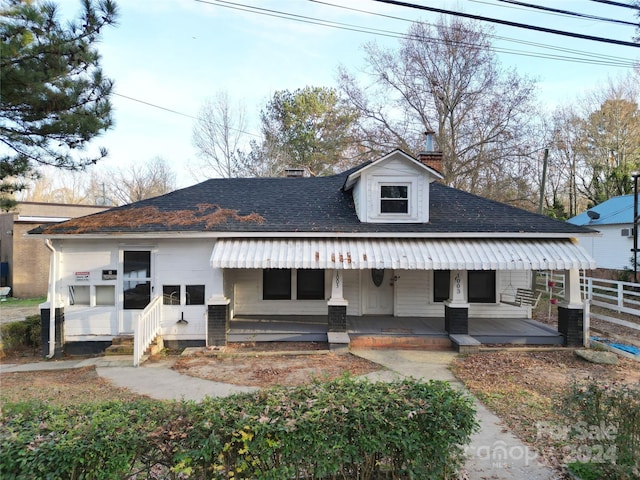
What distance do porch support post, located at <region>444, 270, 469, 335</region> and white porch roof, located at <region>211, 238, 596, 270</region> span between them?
714 mm

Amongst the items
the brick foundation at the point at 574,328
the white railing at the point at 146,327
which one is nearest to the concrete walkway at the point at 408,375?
the white railing at the point at 146,327

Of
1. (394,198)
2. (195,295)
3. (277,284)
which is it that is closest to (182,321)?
(195,295)

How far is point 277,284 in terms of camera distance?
39.3 feet

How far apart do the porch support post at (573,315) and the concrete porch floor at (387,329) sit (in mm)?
263

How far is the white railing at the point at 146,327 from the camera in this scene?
830cm

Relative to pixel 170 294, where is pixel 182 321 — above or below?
below

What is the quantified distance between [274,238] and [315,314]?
3395 millimetres

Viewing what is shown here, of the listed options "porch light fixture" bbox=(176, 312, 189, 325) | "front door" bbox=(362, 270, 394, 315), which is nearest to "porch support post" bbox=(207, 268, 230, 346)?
"porch light fixture" bbox=(176, 312, 189, 325)

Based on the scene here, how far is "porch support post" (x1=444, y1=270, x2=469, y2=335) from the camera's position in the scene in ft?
32.2

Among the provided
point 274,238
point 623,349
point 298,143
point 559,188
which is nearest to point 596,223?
point 559,188

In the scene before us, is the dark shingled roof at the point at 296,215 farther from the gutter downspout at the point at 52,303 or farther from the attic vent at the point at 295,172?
the attic vent at the point at 295,172

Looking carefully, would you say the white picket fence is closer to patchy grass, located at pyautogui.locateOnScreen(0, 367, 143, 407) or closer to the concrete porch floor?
the concrete porch floor

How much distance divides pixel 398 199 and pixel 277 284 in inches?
191

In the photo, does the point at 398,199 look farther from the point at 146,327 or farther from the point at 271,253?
the point at 146,327
